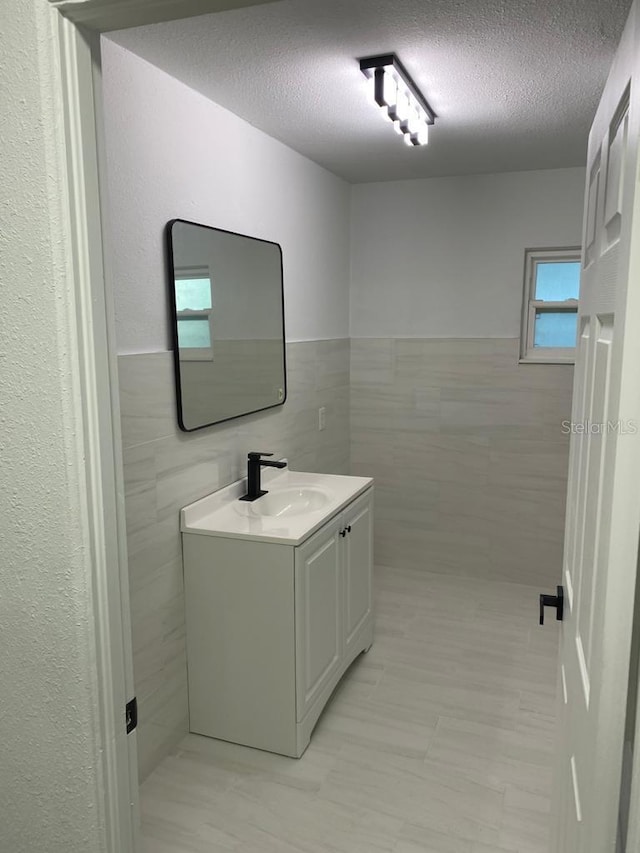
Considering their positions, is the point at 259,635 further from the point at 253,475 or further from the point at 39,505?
the point at 39,505

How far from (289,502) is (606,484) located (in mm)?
2175

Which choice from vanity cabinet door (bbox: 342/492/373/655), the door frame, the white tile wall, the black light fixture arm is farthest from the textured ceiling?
vanity cabinet door (bbox: 342/492/373/655)

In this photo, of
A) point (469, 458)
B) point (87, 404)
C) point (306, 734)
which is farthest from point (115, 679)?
point (469, 458)

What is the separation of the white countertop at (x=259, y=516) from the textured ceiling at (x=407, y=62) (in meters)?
1.54

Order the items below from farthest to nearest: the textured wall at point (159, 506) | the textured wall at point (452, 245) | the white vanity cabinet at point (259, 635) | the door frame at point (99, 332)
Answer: the textured wall at point (452, 245), the white vanity cabinet at point (259, 635), the textured wall at point (159, 506), the door frame at point (99, 332)

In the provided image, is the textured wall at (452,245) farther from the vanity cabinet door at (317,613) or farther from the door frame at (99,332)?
the door frame at (99,332)

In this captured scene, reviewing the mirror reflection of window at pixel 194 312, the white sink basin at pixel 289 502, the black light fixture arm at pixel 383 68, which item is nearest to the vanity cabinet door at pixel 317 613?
the white sink basin at pixel 289 502

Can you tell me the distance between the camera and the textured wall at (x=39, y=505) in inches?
40.1

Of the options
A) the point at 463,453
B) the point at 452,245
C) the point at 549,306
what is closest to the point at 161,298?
the point at 452,245

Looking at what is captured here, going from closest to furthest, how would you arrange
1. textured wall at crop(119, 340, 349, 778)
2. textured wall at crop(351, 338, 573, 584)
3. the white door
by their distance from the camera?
the white door → textured wall at crop(119, 340, 349, 778) → textured wall at crop(351, 338, 573, 584)

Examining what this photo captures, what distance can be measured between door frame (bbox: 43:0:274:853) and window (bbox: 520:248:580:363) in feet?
10.3

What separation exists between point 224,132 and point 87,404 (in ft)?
6.28

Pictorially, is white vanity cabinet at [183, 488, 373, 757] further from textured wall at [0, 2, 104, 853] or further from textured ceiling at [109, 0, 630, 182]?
textured ceiling at [109, 0, 630, 182]

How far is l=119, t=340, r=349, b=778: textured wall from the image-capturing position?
2.20m
